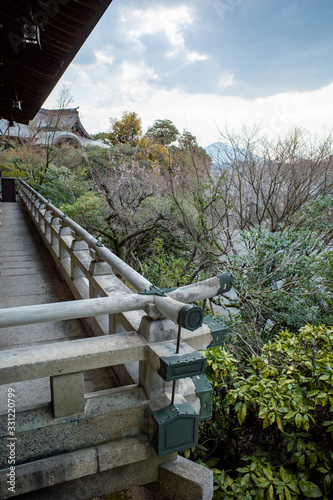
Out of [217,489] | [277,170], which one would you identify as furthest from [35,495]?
[277,170]

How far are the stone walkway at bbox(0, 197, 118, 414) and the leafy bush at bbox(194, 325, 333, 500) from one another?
3.98ft

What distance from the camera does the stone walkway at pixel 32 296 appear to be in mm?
2516

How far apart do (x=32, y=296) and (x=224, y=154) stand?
9.91 meters

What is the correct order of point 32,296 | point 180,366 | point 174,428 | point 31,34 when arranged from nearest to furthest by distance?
point 180,366, point 174,428, point 31,34, point 32,296

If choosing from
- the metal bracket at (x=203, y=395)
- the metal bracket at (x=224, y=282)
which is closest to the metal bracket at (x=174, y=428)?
the metal bracket at (x=203, y=395)

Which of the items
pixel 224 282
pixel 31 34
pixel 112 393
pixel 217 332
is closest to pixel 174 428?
pixel 112 393

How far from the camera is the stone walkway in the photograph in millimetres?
2516

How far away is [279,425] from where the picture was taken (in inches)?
97.9

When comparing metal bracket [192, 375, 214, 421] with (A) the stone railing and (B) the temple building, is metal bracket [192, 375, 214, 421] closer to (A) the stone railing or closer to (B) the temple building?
(A) the stone railing

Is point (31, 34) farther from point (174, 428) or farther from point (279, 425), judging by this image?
point (279, 425)

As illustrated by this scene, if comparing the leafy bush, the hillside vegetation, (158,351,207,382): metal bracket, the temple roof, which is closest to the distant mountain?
the hillside vegetation

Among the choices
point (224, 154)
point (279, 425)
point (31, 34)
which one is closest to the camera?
point (279, 425)

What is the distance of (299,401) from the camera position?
261 cm

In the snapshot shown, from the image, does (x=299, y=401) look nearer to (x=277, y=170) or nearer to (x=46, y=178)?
(x=277, y=170)
